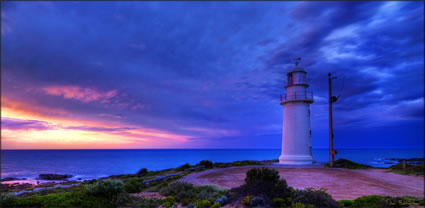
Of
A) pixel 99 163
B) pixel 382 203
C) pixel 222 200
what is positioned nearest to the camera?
pixel 222 200

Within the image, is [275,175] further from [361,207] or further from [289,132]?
[289,132]

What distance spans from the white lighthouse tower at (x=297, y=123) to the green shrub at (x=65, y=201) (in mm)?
17534

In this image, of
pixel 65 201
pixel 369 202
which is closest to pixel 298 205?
pixel 369 202

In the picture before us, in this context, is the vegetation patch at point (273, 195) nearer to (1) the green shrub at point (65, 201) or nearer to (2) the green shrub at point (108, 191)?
(2) the green shrub at point (108, 191)

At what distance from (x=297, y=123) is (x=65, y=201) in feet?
62.0

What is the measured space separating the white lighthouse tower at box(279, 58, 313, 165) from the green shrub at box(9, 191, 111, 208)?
1753 centimetres

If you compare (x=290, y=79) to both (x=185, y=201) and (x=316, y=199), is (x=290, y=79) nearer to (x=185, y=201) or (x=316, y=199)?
(x=316, y=199)

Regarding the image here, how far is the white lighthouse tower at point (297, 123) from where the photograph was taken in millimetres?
21859

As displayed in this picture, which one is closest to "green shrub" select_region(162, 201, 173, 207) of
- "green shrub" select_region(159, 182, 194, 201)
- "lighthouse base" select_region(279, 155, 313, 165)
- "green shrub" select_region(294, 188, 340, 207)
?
"green shrub" select_region(159, 182, 194, 201)

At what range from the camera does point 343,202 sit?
8359mm

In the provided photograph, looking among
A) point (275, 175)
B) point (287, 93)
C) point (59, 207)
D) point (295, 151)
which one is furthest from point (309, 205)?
point (287, 93)

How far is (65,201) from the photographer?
737 centimetres

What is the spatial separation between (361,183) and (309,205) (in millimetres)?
7417

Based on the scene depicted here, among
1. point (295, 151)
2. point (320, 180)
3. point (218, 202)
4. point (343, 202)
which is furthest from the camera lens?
point (295, 151)
